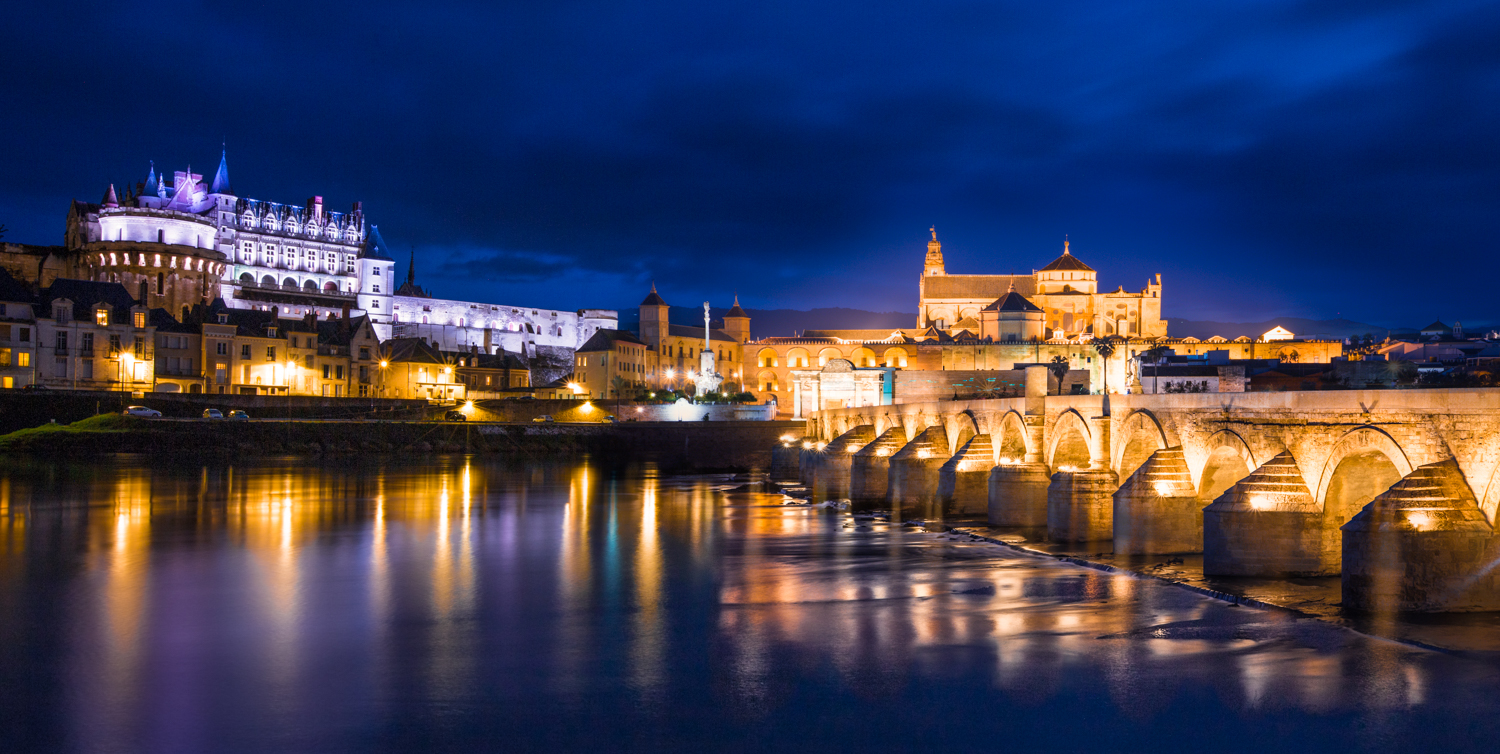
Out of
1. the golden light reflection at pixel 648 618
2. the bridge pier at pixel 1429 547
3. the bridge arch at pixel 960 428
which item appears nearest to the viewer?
the golden light reflection at pixel 648 618

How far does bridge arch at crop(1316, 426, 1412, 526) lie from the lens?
59.6 feet

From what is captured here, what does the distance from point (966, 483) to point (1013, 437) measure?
230 cm

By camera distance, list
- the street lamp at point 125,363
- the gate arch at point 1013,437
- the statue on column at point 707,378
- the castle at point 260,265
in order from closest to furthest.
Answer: the gate arch at point 1013,437, the street lamp at point 125,363, the castle at point 260,265, the statue on column at point 707,378

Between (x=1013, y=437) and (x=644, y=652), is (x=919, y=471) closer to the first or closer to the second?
(x=1013, y=437)

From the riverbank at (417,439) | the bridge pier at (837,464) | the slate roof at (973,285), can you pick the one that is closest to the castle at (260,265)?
the riverbank at (417,439)

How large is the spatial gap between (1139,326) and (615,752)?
109 metres

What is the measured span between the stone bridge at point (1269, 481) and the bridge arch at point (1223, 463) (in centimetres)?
3

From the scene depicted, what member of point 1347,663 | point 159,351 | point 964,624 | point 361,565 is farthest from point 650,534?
point 159,351

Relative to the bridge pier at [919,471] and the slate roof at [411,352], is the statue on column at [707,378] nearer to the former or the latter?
the slate roof at [411,352]

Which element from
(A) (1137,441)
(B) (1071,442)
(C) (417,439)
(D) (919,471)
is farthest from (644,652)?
(C) (417,439)

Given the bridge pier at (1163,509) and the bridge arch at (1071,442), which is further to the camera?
the bridge arch at (1071,442)

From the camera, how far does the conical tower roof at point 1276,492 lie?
19.0 metres

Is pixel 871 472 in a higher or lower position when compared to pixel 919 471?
lower

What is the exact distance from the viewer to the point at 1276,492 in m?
19.0
